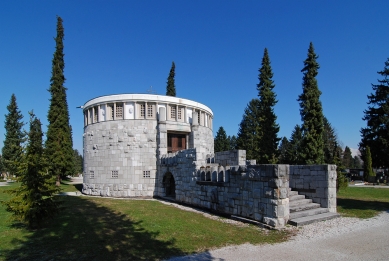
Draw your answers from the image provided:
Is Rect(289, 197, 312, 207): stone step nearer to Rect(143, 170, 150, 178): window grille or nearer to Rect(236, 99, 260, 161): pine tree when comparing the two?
Rect(143, 170, 150, 178): window grille

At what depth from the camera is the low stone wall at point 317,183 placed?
10.3 m

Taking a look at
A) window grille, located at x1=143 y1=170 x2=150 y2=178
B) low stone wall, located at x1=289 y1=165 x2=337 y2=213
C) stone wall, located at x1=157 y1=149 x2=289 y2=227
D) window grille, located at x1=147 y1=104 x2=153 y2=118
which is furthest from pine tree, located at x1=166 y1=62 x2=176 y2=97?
low stone wall, located at x1=289 y1=165 x2=337 y2=213

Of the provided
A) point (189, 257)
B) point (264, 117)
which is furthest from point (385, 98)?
point (189, 257)

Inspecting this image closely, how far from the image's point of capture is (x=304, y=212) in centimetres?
957

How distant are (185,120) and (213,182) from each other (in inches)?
Answer: 332

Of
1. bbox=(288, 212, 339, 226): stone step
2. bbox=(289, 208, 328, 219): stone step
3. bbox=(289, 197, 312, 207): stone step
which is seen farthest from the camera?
bbox=(289, 197, 312, 207): stone step

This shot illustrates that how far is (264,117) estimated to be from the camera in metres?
25.9

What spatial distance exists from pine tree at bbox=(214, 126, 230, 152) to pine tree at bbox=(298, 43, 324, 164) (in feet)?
84.8

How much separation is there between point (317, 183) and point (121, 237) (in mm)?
8134

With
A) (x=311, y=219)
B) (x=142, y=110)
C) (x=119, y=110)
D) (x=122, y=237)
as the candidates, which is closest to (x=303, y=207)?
(x=311, y=219)

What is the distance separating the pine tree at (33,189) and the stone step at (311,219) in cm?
800

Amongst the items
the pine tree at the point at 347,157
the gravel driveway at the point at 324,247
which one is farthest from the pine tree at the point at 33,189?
the pine tree at the point at 347,157

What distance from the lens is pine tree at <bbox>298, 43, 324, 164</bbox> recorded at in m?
22.3

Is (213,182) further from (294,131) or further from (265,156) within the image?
(294,131)
